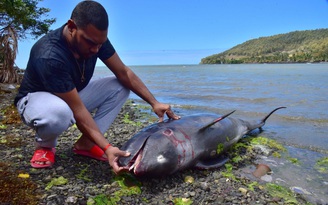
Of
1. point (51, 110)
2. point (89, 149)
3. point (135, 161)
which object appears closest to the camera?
point (51, 110)

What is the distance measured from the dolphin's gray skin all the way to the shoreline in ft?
0.63

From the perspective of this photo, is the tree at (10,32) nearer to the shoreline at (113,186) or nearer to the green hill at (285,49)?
the shoreline at (113,186)

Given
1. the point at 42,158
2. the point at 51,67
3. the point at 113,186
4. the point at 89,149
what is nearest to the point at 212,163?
the point at 113,186

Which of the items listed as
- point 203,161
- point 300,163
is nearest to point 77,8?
point 203,161

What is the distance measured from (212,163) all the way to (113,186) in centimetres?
157

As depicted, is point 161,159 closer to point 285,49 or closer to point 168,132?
point 168,132

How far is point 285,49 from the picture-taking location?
15900cm

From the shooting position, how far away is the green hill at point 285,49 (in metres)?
127

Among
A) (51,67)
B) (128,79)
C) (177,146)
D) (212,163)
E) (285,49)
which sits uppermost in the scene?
(285,49)

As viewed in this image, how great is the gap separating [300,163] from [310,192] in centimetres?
113

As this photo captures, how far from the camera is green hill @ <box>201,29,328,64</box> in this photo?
12701 centimetres

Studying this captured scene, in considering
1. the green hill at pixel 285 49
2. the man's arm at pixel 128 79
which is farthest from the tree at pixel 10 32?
the green hill at pixel 285 49

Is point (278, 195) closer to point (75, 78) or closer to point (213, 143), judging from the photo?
point (213, 143)

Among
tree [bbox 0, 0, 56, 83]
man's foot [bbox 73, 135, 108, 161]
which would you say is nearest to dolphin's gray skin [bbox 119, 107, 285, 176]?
man's foot [bbox 73, 135, 108, 161]
